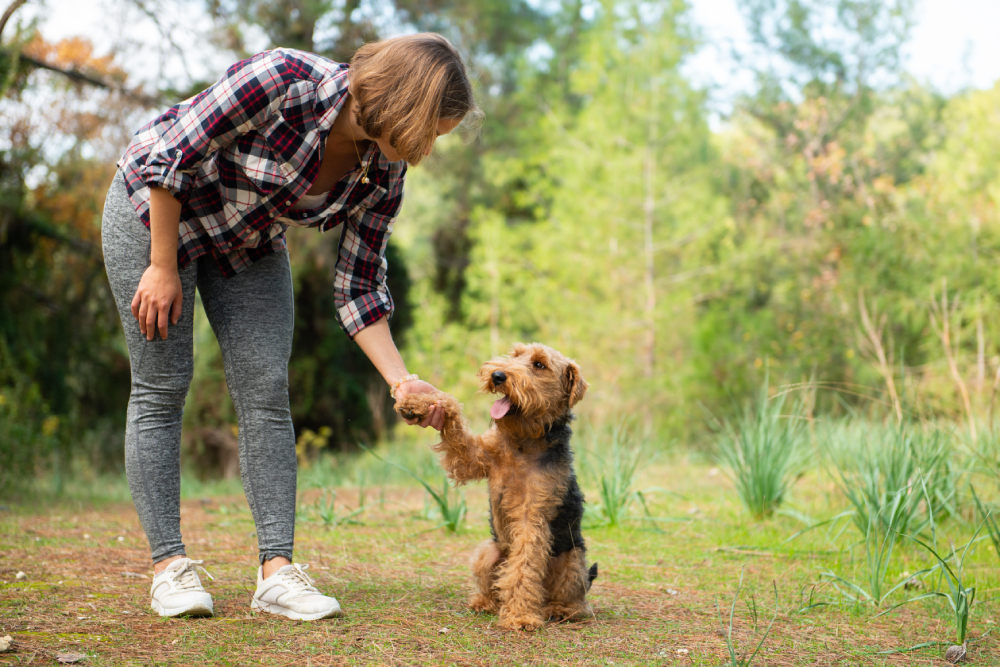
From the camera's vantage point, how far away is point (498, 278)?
15.1m

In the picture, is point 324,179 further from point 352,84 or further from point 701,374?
point 701,374

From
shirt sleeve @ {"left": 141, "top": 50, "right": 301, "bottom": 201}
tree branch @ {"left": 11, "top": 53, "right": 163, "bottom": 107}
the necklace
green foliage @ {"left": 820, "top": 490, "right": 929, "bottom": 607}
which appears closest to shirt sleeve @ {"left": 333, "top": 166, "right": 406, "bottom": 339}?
the necklace

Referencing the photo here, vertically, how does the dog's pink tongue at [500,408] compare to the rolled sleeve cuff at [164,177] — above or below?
below

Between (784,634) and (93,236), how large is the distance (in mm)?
10565

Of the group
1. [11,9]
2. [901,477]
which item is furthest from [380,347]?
[11,9]

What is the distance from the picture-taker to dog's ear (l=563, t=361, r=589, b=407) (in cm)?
264

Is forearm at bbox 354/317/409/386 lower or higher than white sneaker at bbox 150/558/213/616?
higher

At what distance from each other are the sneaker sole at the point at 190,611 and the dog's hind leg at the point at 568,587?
112 cm

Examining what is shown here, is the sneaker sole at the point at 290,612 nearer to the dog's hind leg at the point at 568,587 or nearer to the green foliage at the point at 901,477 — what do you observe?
the dog's hind leg at the point at 568,587

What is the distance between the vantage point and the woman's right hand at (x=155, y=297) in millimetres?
2270

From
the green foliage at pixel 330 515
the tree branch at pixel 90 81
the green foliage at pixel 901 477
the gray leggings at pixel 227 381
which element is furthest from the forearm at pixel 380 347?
the tree branch at pixel 90 81

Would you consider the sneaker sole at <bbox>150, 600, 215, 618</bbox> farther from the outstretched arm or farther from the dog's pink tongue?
the dog's pink tongue

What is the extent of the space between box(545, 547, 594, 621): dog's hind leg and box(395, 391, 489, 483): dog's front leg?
1.35ft

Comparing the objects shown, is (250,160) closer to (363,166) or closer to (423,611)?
(363,166)
